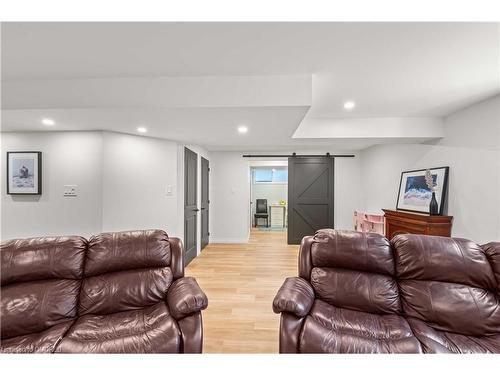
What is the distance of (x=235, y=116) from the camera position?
2432mm

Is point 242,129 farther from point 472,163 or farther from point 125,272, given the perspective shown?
point 472,163

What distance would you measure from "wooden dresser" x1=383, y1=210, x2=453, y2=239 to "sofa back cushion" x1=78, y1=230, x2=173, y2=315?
10.3 ft

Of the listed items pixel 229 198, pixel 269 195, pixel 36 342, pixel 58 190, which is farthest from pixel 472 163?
pixel 269 195

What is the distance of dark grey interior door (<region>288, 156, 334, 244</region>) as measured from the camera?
511 centimetres

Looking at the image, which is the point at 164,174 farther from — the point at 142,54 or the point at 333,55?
the point at 333,55

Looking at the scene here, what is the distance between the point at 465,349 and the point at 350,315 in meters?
0.59

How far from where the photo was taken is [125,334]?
1.37 meters

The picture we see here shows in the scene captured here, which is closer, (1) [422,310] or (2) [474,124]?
(1) [422,310]

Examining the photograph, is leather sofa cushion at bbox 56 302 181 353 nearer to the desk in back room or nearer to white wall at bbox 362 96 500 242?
white wall at bbox 362 96 500 242

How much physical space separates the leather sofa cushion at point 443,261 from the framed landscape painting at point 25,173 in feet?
13.9

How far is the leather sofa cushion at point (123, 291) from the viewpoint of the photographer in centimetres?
160

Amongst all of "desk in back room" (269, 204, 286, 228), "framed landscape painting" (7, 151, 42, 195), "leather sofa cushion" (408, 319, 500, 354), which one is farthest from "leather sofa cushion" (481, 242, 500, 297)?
"desk in back room" (269, 204, 286, 228)
